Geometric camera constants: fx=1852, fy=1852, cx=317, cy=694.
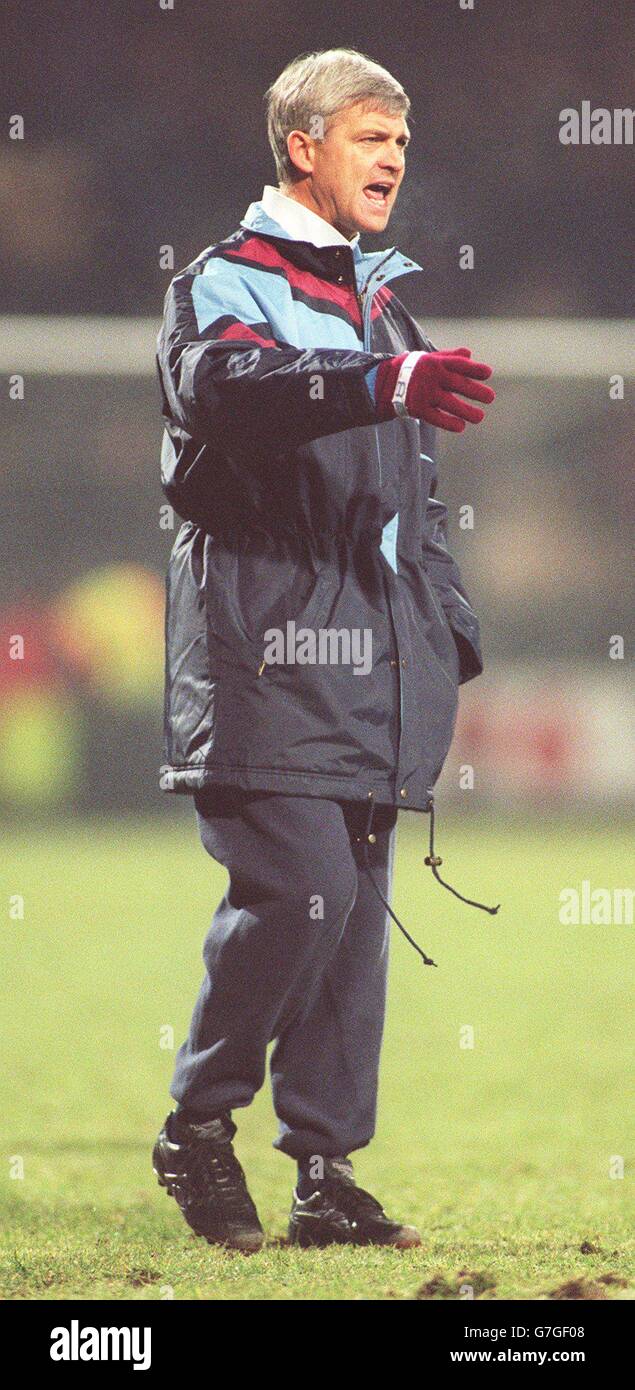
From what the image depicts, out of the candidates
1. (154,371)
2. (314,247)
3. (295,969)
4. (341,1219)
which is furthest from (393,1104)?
(154,371)

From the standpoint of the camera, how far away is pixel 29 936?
5762mm

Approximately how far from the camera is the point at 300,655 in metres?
2.10

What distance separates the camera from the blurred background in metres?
9.91

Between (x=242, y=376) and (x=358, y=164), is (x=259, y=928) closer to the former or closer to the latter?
(x=242, y=376)

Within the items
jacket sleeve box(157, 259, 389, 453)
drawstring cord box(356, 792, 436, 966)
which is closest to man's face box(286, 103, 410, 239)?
jacket sleeve box(157, 259, 389, 453)

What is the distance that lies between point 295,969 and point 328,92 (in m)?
1.05

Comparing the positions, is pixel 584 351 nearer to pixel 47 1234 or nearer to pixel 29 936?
pixel 29 936

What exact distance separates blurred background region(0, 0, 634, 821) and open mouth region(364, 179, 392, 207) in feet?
24.3

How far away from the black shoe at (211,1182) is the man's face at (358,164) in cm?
112

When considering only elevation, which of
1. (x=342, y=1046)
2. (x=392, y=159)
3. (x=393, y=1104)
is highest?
(x=392, y=159)

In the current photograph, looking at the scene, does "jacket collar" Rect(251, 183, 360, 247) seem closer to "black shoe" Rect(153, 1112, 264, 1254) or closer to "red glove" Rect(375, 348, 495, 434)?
"red glove" Rect(375, 348, 495, 434)

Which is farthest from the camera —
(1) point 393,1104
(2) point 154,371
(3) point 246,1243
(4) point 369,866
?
(2) point 154,371
